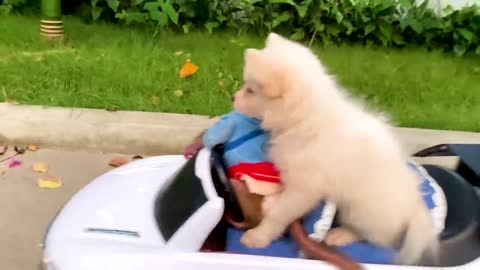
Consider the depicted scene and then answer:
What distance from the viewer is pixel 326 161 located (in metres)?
2.22

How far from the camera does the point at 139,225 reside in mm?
2424

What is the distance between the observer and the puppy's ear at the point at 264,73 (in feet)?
7.30

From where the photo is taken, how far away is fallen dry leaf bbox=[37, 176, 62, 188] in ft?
11.8

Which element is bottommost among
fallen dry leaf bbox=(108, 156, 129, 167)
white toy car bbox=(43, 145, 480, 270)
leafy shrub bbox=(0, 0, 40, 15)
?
fallen dry leaf bbox=(108, 156, 129, 167)

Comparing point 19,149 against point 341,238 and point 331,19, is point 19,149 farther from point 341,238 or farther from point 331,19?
point 331,19

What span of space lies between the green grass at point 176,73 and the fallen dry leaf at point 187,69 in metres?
0.04

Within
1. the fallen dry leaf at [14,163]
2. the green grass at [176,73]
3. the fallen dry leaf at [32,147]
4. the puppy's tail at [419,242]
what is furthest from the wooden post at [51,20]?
the puppy's tail at [419,242]

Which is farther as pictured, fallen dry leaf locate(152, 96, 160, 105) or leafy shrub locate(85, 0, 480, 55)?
leafy shrub locate(85, 0, 480, 55)

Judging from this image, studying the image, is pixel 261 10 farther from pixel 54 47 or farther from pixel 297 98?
pixel 297 98

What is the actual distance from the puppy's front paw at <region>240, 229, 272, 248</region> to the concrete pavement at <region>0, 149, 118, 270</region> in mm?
1010

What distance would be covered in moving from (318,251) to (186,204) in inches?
15.9

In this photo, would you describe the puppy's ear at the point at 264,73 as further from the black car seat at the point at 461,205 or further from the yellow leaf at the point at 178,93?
the yellow leaf at the point at 178,93

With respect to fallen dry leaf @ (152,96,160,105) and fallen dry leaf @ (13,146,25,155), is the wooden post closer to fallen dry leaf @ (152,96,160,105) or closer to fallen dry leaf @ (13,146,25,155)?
fallen dry leaf @ (152,96,160,105)

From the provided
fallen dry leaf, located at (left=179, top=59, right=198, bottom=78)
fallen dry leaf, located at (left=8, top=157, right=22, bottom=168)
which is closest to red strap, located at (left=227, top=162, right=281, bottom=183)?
fallen dry leaf, located at (left=8, top=157, right=22, bottom=168)
